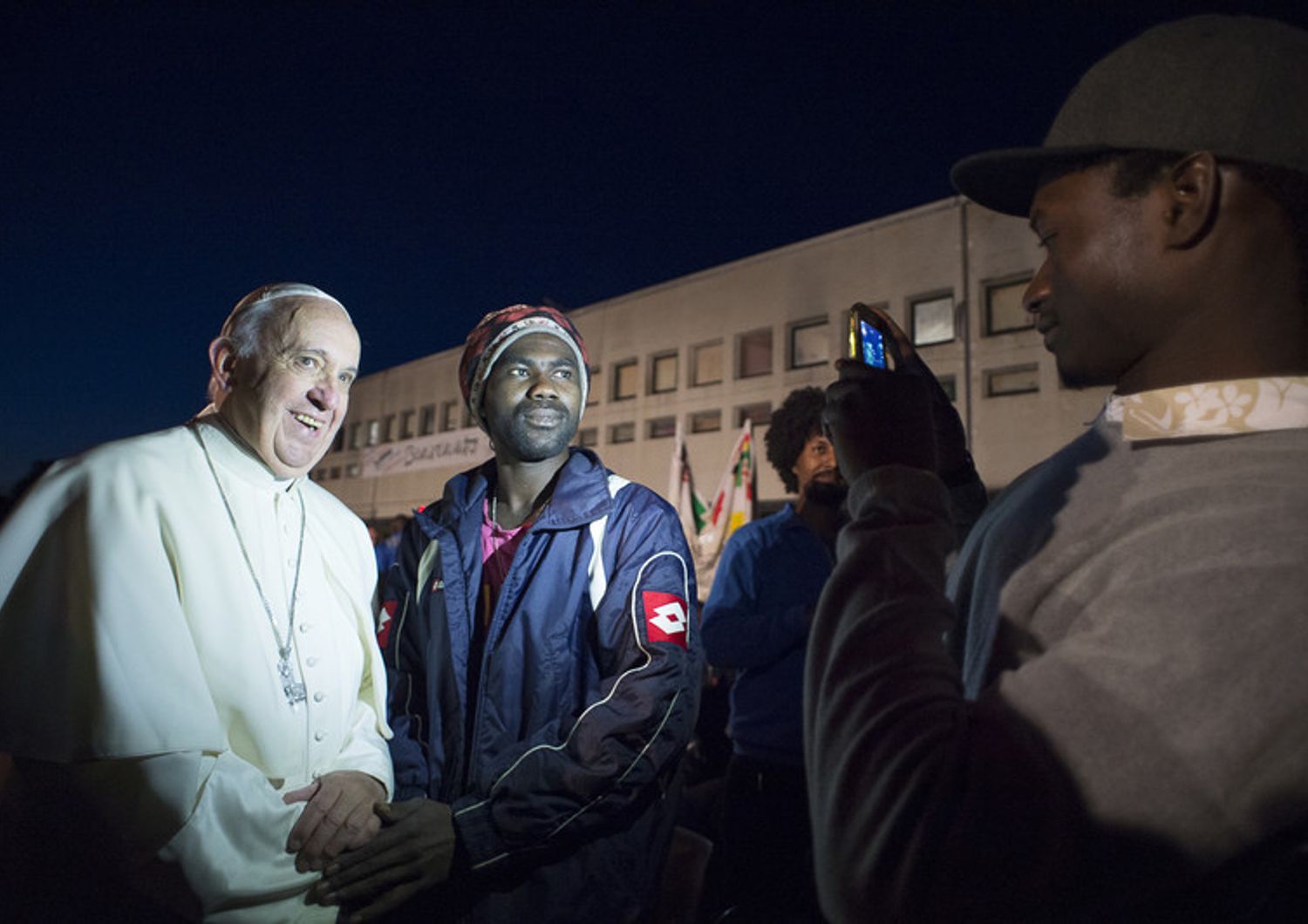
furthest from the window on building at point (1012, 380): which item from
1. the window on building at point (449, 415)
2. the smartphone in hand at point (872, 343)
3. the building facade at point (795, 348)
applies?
the window on building at point (449, 415)

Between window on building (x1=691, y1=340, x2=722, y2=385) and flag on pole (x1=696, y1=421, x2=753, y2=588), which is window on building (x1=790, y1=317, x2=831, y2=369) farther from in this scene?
flag on pole (x1=696, y1=421, x2=753, y2=588)

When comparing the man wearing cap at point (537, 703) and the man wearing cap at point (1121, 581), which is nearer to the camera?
the man wearing cap at point (1121, 581)

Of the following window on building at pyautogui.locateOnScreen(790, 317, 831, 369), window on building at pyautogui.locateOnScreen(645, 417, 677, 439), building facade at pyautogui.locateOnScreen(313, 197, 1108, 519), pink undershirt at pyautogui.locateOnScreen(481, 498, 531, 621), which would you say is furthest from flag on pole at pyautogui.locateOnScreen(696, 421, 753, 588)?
window on building at pyautogui.locateOnScreen(645, 417, 677, 439)

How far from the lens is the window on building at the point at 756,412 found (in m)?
22.9

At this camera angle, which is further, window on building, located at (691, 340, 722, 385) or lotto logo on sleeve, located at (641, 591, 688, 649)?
window on building, located at (691, 340, 722, 385)

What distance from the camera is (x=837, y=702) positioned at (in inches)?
36.7

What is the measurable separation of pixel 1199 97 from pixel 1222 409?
1.52 ft

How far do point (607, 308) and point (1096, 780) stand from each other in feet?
93.6

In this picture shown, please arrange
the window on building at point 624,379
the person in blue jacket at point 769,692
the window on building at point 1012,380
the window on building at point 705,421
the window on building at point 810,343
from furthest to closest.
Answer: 1. the window on building at point 624,379
2. the window on building at point 705,421
3. the window on building at point 810,343
4. the window on building at point 1012,380
5. the person in blue jacket at point 769,692

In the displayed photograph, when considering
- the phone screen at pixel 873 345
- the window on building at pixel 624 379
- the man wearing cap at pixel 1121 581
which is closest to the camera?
the man wearing cap at pixel 1121 581

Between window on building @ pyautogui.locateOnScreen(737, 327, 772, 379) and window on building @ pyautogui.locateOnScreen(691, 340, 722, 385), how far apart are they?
83 centimetres

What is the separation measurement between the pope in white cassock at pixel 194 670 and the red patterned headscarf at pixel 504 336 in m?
0.84

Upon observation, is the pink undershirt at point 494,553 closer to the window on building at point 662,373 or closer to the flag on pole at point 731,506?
the flag on pole at point 731,506

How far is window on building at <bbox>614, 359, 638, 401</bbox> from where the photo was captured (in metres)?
27.4
